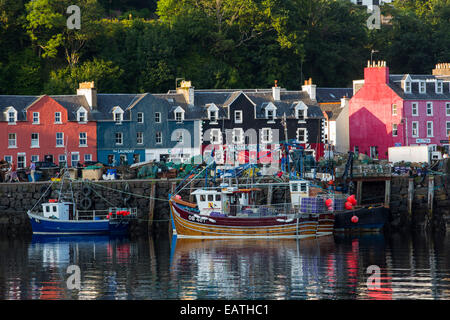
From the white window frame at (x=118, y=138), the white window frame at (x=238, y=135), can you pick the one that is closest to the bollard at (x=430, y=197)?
the white window frame at (x=238, y=135)

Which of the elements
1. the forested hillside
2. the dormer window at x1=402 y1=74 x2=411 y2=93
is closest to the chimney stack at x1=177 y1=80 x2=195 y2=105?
the forested hillside

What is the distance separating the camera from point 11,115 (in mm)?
81188

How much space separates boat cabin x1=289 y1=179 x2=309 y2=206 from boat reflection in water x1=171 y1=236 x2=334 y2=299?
3708 millimetres

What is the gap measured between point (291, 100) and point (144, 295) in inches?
1920

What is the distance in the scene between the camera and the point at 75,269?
49781 mm

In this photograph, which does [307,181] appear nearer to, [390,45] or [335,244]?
[335,244]

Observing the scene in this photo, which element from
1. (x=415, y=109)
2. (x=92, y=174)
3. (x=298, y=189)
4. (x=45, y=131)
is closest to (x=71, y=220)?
(x=92, y=174)

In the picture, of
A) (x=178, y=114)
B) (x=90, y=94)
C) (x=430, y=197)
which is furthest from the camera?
(x=178, y=114)

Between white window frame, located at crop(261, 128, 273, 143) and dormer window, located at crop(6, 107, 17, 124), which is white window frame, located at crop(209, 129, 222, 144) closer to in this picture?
white window frame, located at crop(261, 128, 273, 143)

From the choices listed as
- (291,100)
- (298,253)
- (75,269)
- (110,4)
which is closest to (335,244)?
(298,253)

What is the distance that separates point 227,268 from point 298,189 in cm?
1744

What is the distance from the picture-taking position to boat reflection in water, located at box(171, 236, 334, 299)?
4234cm

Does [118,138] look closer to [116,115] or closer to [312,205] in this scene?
[116,115]

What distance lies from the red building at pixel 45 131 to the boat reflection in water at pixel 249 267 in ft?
73.1
